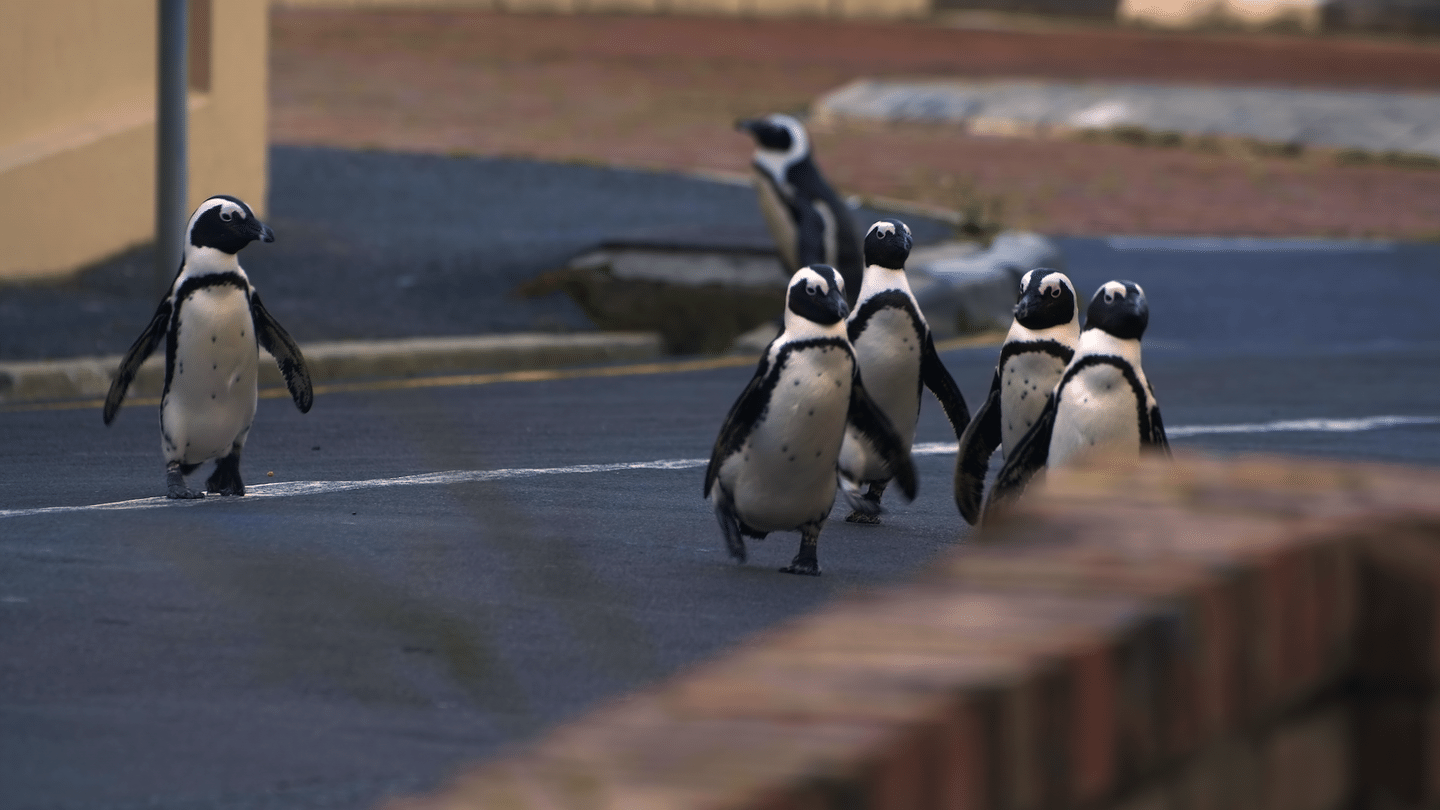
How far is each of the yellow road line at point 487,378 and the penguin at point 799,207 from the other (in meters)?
0.75

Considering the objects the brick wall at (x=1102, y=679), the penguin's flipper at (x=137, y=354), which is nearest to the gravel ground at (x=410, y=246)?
the penguin's flipper at (x=137, y=354)

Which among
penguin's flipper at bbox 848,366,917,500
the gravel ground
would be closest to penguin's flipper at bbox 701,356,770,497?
penguin's flipper at bbox 848,366,917,500

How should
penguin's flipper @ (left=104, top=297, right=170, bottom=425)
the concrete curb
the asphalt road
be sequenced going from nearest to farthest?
the asphalt road, penguin's flipper @ (left=104, top=297, right=170, bottom=425), the concrete curb

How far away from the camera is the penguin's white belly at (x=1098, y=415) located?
6.39 metres

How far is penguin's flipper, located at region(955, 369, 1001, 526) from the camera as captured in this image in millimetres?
6969

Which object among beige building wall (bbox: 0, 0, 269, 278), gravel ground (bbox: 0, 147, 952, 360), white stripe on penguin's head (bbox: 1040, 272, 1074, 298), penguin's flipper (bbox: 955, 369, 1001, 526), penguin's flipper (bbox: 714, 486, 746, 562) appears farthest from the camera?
beige building wall (bbox: 0, 0, 269, 278)

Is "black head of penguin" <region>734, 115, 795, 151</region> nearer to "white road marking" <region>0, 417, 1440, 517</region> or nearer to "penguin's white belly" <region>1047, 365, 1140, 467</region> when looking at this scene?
"white road marking" <region>0, 417, 1440, 517</region>

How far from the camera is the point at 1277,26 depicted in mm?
47156

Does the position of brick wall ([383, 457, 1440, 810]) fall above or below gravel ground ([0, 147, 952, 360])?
above

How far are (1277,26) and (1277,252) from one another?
99.7 ft

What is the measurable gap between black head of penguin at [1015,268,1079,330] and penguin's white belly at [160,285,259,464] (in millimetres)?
2540

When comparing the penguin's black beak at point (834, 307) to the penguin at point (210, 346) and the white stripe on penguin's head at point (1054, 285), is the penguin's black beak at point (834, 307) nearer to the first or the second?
the white stripe on penguin's head at point (1054, 285)

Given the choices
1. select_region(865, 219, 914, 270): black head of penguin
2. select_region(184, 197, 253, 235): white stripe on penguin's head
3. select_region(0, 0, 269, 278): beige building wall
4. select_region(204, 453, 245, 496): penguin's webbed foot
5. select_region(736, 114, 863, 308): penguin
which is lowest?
select_region(0, 0, 269, 278): beige building wall

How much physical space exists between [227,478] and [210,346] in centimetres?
55
